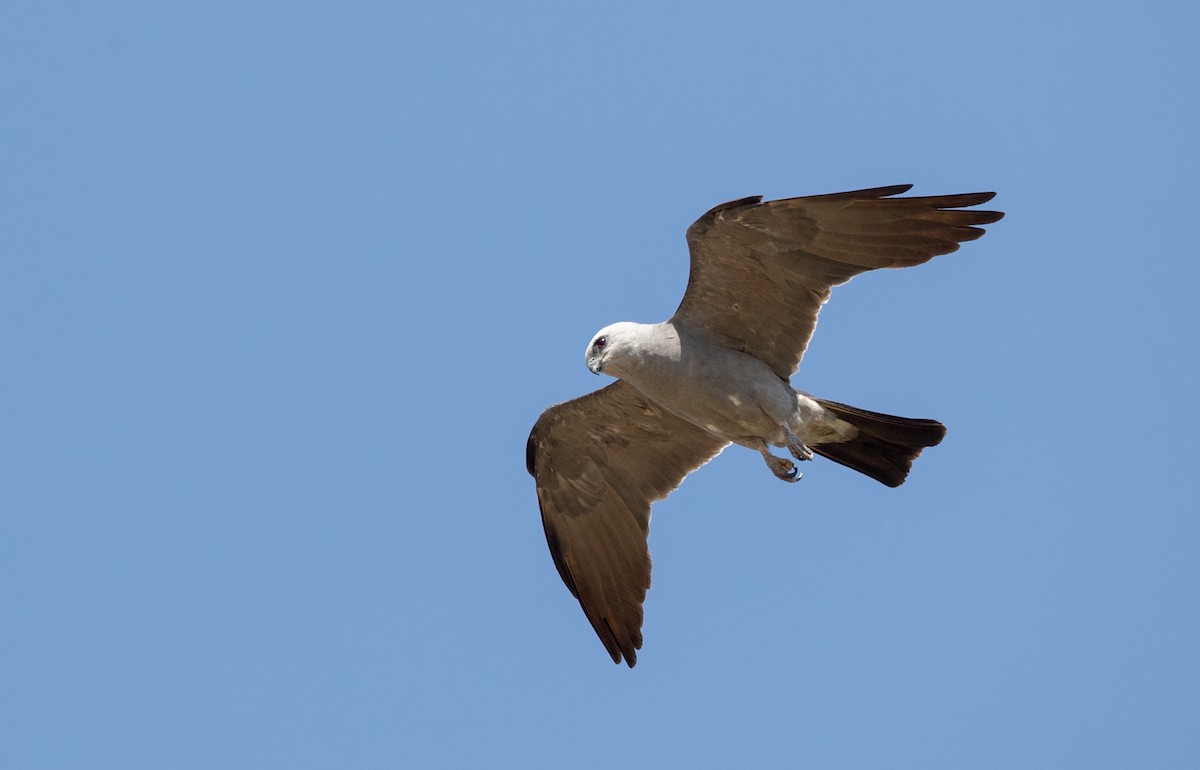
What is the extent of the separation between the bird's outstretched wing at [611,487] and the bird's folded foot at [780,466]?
0.98 meters

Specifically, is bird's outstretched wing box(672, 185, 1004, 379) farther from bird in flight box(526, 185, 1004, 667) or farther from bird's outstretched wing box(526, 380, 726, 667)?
bird's outstretched wing box(526, 380, 726, 667)

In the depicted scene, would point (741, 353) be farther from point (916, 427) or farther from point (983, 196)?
point (983, 196)

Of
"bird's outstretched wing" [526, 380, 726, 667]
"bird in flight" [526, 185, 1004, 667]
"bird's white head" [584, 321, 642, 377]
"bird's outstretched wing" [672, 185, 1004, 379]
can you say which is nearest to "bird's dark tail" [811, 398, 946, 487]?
"bird in flight" [526, 185, 1004, 667]

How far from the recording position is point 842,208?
1196 cm

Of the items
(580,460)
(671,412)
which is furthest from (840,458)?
(580,460)

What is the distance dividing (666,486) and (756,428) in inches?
61.4

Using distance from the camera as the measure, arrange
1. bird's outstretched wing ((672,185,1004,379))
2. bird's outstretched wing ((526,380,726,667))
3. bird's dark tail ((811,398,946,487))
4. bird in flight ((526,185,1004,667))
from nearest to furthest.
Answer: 1. bird's outstretched wing ((672,185,1004,379))
2. bird in flight ((526,185,1004,667))
3. bird's dark tail ((811,398,946,487))
4. bird's outstretched wing ((526,380,726,667))

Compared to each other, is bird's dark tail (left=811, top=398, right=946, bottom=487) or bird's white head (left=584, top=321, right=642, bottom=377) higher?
bird's white head (left=584, top=321, right=642, bottom=377)

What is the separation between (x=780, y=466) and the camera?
514 inches

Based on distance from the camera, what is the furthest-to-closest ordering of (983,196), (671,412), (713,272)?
(671,412) → (713,272) → (983,196)

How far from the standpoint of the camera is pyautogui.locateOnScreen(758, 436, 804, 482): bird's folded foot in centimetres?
1300

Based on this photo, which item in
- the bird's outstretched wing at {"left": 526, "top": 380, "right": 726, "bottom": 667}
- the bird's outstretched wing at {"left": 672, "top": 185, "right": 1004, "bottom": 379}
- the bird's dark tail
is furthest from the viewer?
the bird's outstretched wing at {"left": 526, "top": 380, "right": 726, "bottom": 667}

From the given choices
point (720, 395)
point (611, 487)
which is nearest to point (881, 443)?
point (720, 395)

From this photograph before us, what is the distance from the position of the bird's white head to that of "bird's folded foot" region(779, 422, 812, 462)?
1.53 metres
